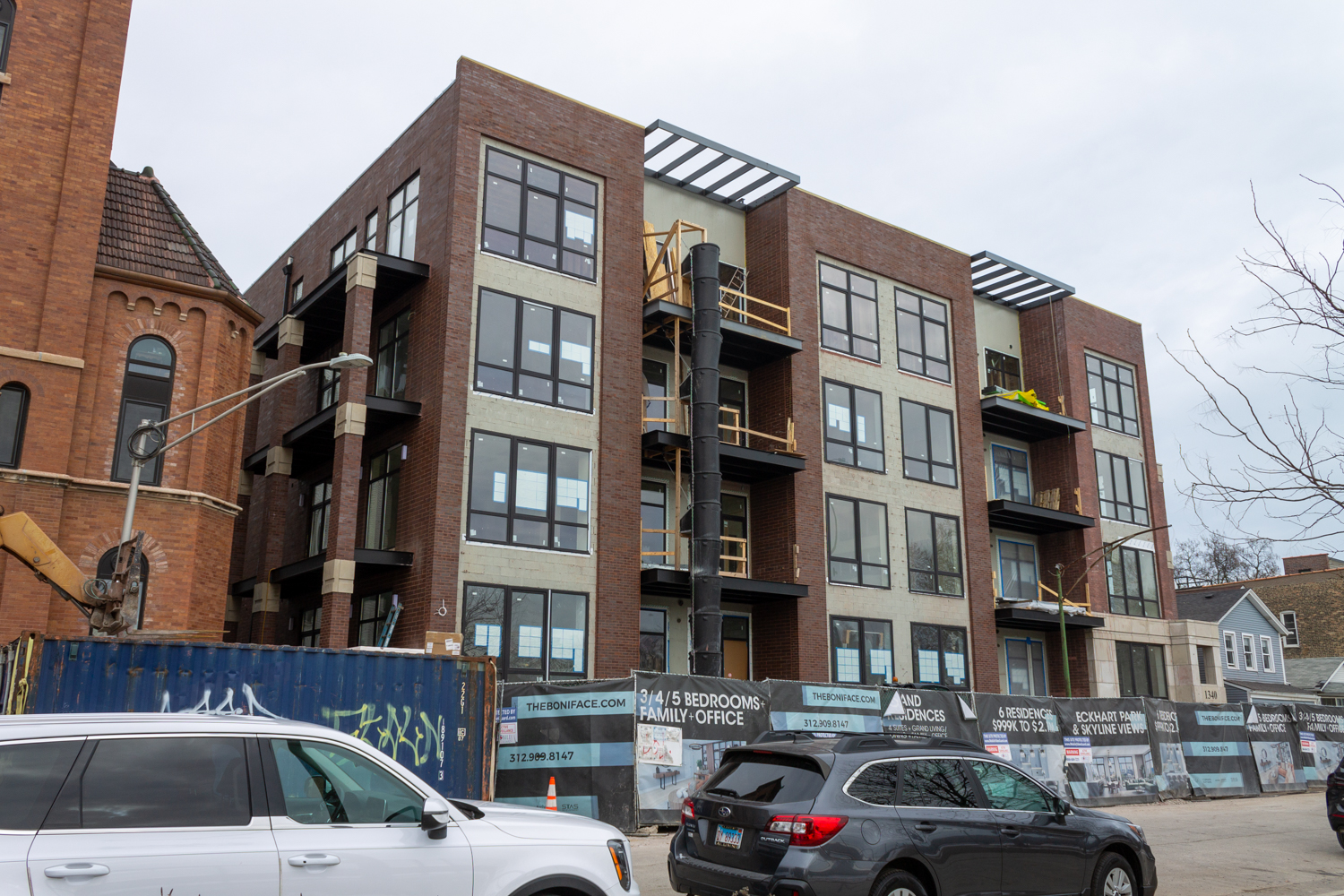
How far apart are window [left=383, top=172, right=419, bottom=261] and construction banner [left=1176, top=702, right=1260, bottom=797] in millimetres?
20754

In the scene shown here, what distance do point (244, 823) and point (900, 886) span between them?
5.05 meters

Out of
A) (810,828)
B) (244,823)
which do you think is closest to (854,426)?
(810,828)

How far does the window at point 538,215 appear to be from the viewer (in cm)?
2464

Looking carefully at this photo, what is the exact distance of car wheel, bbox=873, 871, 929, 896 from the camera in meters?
8.25

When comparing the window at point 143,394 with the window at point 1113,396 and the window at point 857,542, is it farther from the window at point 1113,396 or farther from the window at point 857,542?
the window at point 1113,396

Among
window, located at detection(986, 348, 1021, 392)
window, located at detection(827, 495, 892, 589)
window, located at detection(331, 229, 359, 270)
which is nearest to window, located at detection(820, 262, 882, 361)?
window, located at detection(827, 495, 892, 589)

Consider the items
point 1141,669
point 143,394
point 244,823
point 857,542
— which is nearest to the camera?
point 244,823

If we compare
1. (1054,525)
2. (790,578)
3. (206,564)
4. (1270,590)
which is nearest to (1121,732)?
(790,578)

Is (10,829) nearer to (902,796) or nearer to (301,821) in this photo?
(301,821)

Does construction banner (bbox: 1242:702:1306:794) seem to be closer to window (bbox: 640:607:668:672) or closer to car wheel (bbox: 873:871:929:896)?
window (bbox: 640:607:668:672)

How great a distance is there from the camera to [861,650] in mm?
27922

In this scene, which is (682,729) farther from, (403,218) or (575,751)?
(403,218)

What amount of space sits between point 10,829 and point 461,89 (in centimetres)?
2166

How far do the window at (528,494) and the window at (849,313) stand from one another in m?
9.25
